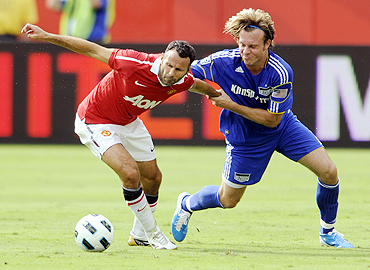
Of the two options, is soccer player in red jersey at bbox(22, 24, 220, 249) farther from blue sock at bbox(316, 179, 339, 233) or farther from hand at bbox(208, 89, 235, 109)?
blue sock at bbox(316, 179, 339, 233)

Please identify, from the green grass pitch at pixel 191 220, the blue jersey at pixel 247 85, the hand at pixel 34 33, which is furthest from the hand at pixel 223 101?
the hand at pixel 34 33

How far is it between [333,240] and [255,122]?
1345 mm

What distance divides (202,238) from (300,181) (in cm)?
430

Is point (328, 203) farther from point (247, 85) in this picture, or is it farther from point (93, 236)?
point (93, 236)

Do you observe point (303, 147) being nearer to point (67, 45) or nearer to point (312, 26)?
point (67, 45)

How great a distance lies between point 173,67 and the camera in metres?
5.16

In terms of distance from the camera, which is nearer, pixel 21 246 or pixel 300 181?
pixel 21 246

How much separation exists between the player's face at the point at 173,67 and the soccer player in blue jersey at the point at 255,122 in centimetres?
46

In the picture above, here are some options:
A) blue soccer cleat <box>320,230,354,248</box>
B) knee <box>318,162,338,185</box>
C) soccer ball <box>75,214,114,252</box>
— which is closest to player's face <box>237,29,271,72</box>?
knee <box>318,162,338,185</box>

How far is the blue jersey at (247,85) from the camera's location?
5.51m

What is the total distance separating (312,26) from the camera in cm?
1862

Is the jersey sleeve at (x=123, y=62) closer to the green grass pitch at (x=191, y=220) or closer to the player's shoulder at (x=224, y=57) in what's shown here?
the player's shoulder at (x=224, y=57)

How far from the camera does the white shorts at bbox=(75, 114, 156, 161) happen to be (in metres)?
5.43

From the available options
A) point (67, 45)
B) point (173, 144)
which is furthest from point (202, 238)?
point (173, 144)
